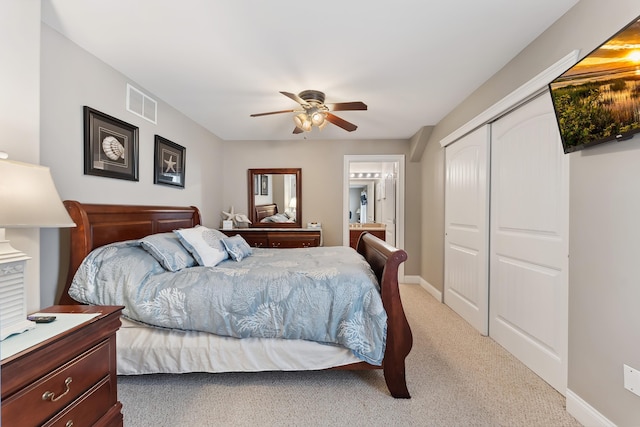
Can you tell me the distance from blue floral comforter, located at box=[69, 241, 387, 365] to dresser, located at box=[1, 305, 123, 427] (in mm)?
367

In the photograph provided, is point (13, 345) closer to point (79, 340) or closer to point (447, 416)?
point (79, 340)

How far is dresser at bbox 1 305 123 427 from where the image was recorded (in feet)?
2.95

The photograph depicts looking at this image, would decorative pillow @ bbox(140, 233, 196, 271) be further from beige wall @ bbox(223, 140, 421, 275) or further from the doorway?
the doorway

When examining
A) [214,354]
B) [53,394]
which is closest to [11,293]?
[53,394]

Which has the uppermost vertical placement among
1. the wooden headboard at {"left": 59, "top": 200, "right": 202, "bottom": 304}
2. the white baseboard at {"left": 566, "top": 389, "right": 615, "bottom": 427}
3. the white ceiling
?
the white ceiling

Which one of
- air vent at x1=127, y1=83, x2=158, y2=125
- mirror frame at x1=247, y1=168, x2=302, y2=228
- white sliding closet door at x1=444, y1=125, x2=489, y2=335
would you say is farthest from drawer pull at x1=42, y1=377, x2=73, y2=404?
mirror frame at x1=247, y1=168, x2=302, y2=228

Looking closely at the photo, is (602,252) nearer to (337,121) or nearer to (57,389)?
(337,121)

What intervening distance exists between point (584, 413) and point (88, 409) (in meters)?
2.49

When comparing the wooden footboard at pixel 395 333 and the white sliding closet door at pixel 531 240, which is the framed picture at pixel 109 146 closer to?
the wooden footboard at pixel 395 333

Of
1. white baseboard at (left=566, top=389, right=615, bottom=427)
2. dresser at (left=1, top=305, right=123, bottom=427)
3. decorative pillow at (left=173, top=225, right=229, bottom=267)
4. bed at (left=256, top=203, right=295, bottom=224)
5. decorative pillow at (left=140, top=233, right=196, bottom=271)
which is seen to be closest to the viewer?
dresser at (left=1, top=305, right=123, bottom=427)

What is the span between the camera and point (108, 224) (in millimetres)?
2072

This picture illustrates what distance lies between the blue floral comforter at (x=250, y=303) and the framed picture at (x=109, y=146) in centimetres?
73

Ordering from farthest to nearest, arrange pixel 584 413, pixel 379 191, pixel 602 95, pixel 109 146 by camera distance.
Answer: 1. pixel 379 191
2. pixel 109 146
3. pixel 584 413
4. pixel 602 95

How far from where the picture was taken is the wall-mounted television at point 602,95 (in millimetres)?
1187
